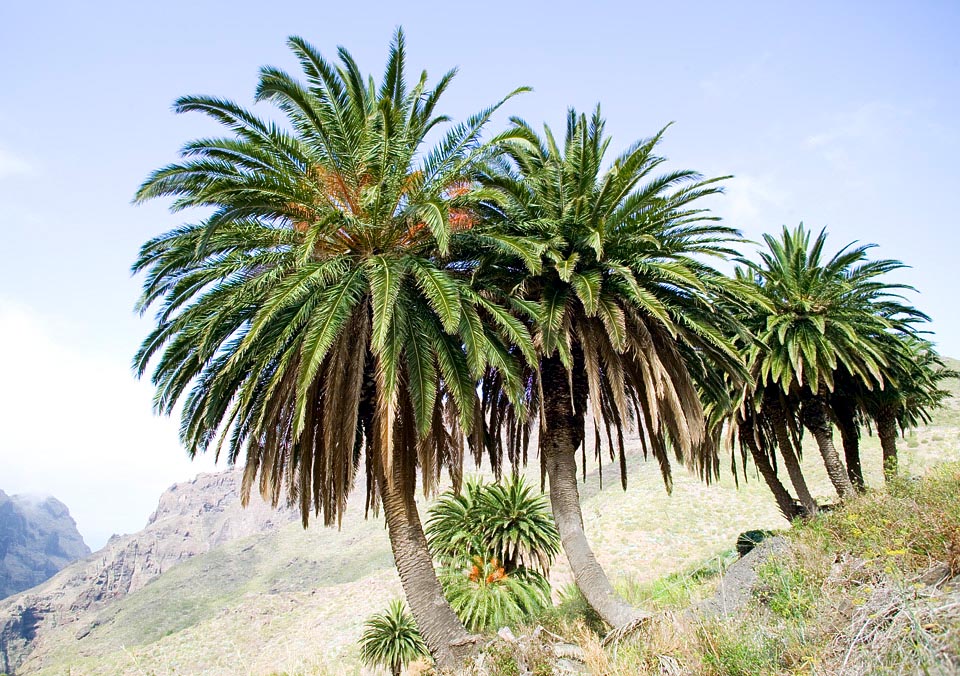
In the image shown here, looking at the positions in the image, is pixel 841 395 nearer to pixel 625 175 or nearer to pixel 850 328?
pixel 850 328

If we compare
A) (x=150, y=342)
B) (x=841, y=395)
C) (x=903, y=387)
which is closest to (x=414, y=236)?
(x=150, y=342)

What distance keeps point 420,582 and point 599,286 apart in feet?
24.1

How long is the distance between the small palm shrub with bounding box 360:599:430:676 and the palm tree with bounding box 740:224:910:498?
17.7 m

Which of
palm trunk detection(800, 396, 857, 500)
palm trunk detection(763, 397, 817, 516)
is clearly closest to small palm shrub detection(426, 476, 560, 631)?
palm trunk detection(763, 397, 817, 516)

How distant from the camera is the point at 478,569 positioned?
80.4 feet

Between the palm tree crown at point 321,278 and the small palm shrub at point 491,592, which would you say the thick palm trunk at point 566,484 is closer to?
the palm tree crown at point 321,278

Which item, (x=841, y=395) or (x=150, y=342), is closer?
(x=150, y=342)

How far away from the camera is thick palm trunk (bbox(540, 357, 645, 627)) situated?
1420cm

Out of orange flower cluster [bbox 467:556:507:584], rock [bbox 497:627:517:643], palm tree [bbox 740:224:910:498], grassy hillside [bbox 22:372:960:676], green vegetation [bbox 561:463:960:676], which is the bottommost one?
grassy hillside [bbox 22:372:960:676]

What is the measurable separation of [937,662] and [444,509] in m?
22.2

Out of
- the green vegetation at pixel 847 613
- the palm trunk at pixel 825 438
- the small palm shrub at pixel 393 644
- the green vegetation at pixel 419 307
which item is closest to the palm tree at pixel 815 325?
the palm trunk at pixel 825 438

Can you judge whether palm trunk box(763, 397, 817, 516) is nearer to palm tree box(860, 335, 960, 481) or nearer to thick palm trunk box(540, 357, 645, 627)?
palm tree box(860, 335, 960, 481)

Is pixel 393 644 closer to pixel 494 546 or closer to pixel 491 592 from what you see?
pixel 491 592

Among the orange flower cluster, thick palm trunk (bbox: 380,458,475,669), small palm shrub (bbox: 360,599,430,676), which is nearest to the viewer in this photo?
thick palm trunk (bbox: 380,458,475,669)
